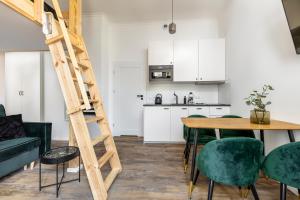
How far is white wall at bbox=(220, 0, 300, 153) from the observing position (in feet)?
7.31

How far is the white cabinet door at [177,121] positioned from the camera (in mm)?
4297

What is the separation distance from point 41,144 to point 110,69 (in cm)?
265

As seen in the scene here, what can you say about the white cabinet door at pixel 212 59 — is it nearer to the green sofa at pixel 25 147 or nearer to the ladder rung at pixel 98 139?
the ladder rung at pixel 98 139

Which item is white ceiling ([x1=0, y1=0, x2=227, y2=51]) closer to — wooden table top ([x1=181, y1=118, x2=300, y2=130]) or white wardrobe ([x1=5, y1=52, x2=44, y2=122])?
white wardrobe ([x1=5, y1=52, x2=44, y2=122])

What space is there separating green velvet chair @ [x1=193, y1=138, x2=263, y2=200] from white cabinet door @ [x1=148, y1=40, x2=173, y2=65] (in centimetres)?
327

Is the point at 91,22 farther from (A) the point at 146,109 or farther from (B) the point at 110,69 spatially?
(A) the point at 146,109

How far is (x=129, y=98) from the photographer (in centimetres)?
510

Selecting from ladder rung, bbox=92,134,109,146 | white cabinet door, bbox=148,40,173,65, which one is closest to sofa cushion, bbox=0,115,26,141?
ladder rung, bbox=92,134,109,146

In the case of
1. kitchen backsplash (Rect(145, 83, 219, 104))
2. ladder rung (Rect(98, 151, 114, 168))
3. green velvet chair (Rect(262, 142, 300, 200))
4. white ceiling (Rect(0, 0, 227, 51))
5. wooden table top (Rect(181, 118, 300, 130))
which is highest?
white ceiling (Rect(0, 0, 227, 51))

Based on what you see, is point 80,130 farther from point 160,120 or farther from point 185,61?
point 185,61

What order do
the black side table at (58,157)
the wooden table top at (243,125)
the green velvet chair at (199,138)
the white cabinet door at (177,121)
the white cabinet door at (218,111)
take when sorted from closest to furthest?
1. the wooden table top at (243,125)
2. the black side table at (58,157)
3. the green velvet chair at (199,138)
4. the white cabinet door at (218,111)
5. the white cabinet door at (177,121)

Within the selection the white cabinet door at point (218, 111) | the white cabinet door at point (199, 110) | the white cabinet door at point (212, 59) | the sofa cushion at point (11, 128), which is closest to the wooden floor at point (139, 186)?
the sofa cushion at point (11, 128)

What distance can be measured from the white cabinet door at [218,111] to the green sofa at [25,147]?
3419mm

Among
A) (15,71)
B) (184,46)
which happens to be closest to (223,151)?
(184,46)
